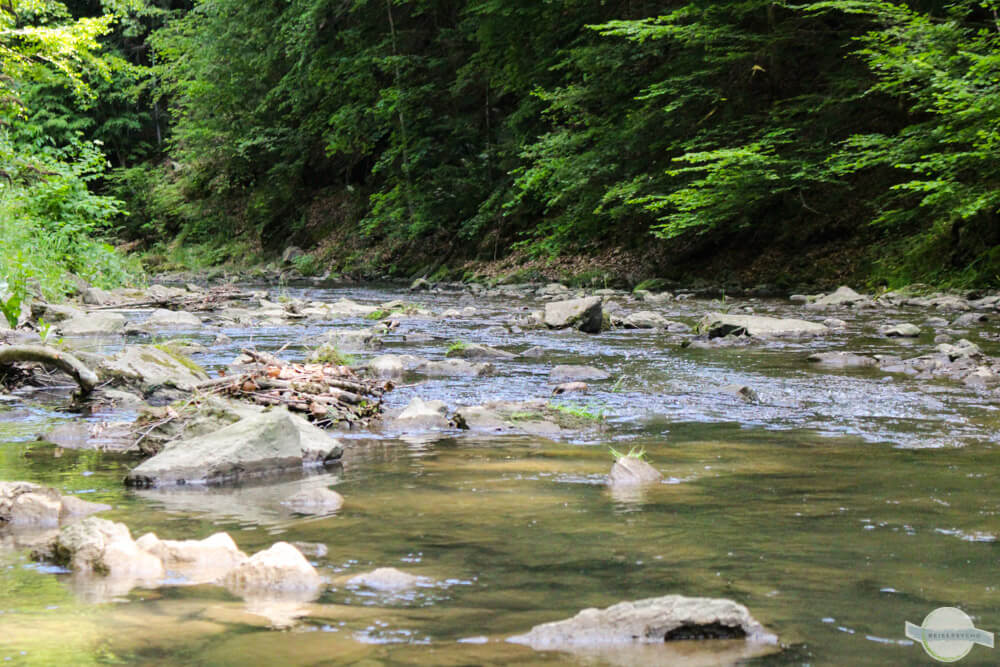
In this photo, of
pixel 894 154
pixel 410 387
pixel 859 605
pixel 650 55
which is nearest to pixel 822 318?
pixel 894 154

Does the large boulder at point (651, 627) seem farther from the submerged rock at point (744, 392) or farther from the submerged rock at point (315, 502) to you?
the submerged rock at point (744, 392)

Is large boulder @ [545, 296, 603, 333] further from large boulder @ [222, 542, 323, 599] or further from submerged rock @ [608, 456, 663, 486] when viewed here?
large boulder @ [222, 542, 323, 599]

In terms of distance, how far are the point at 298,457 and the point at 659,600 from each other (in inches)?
86.0

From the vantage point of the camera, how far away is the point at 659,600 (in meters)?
1.91

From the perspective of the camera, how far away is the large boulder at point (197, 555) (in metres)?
2.31

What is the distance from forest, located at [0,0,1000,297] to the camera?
11633mm

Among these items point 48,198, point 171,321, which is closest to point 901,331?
point 171,321

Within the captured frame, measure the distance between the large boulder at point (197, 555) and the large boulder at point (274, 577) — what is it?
3.9 inches

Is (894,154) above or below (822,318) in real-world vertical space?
above

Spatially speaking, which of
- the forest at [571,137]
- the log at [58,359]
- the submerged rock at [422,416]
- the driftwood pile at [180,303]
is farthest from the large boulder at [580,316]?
the driftwood pile at [180,303]

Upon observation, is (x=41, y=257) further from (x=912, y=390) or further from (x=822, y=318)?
(x=912, y=390)

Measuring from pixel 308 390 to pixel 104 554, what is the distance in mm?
2760

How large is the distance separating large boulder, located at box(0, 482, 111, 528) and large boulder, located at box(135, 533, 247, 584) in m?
0.60

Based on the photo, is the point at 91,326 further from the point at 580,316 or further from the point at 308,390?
the point at 308,390
